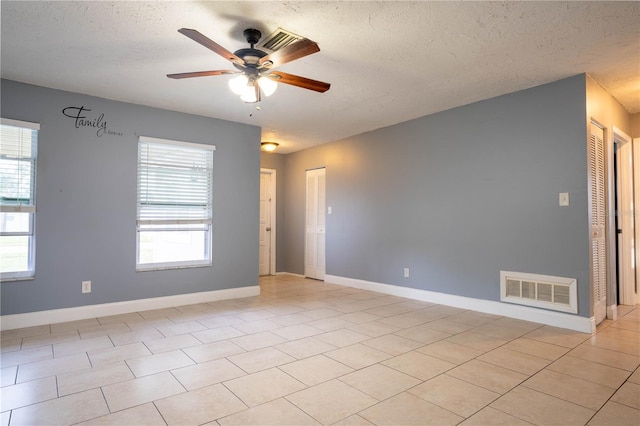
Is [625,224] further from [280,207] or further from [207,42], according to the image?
[280,207]

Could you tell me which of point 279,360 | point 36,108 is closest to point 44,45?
point 36,108

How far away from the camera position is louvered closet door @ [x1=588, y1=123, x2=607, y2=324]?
3.59 m

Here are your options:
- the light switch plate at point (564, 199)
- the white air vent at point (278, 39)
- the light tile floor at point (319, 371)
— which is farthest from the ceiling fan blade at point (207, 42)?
the light switch plate at point (564, 199)

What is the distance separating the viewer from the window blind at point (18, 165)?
359cm

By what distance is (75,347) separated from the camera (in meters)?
3.04

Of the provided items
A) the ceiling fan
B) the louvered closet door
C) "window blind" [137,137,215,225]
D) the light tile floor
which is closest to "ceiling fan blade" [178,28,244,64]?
the ceiling fan

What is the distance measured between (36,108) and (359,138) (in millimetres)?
4270

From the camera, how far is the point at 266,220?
23.8ft

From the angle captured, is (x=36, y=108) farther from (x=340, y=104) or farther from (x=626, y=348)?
(x=626, y=348)

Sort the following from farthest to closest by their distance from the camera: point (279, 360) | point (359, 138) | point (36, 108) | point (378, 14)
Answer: point (359, 138) → point (36, 108) → point (279, 360) → point (378, 14)

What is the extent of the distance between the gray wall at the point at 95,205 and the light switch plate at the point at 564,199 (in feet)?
13.3

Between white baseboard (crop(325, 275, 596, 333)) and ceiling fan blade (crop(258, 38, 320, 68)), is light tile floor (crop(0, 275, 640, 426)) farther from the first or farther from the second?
ceiling fan blade (crop(258, 38, 320, 68))

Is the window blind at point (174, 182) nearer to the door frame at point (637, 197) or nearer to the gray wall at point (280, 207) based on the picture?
the gray wall at point (280, 207)

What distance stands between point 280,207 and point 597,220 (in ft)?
17.3
